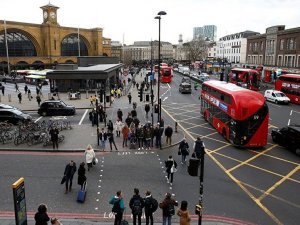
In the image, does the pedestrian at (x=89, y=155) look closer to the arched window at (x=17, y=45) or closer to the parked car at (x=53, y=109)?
the parked car at (x=53, y=109)

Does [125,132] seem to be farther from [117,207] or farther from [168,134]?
[117,207]

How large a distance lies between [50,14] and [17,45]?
41.2 feet

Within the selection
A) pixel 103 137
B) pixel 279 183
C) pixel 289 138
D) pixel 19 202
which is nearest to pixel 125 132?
pixel 103 137

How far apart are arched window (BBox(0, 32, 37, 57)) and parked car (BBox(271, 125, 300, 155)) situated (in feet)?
252

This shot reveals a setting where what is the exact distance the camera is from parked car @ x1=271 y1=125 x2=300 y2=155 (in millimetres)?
18391

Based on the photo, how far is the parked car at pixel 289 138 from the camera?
18391mm

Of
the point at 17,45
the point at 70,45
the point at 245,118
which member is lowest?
the point at 245,118

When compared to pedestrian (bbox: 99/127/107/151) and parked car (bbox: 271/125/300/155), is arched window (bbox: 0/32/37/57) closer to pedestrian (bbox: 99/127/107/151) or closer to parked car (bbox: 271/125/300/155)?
pedestrian (bbox: 99/127/107/151)

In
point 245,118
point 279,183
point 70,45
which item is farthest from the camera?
point 70,45

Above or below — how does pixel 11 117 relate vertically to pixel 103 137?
below

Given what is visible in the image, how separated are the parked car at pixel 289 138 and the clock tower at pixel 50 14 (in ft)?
258

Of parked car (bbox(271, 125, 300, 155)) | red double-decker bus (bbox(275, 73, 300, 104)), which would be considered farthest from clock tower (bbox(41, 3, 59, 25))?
parked car (bbox(271, 125, 300, 155))

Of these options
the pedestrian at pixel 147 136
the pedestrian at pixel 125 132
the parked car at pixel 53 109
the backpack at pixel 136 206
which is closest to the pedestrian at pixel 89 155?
the pedestrian at pixel 125 132

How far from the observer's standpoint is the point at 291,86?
128 feet
